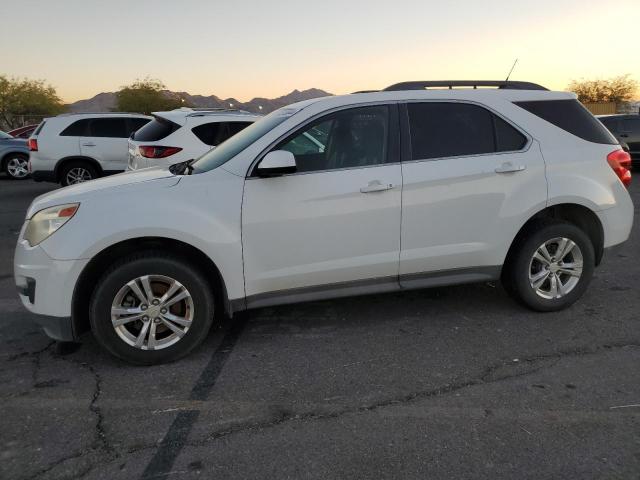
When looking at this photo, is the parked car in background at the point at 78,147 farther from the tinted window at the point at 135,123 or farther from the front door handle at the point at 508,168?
the front door handle at the point at 508,168

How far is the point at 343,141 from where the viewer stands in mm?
3865

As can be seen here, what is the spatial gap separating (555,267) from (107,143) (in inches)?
392

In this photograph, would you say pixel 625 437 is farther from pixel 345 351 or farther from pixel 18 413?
pixel 18 413

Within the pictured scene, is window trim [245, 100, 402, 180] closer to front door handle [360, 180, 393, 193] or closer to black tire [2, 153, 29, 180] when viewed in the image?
front door handle [360, 180, 393, 193]

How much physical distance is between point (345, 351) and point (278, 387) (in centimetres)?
66

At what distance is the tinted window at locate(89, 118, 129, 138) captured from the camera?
11.5m

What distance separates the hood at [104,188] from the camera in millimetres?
3490

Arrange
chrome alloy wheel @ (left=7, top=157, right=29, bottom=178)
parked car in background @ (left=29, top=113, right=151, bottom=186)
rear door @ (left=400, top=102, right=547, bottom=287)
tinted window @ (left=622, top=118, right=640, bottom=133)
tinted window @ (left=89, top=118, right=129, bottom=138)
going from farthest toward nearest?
1. chrome alloy wheel @ (left=7, top=157, right=29, bottom=178)
2. tinted window @ (left=622, top=118, right=640, bottom=133)
3. tinted window @ (left=89, top=118, right=129, bottom=138)
4. parked car in background @ (left=29, top=113, right=151, bottom=186)
5. rear door @ (left=400, top=102, right=547, bottom=287)

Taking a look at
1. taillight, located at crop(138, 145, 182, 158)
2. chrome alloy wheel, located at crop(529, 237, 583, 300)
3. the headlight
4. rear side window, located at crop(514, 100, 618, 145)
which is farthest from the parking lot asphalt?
taillight, located at crop(138, 145, 182, 158)

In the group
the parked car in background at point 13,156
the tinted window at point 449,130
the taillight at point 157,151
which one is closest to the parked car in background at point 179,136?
the taillight at point 157,151

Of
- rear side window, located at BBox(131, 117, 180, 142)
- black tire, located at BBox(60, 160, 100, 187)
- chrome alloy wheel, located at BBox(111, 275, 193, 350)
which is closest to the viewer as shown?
chrome alloy wheel, located at BBox(111, 275, 193, 350)

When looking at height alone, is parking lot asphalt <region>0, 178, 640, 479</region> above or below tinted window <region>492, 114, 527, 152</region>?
below

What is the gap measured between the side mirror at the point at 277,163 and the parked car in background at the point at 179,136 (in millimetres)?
4310

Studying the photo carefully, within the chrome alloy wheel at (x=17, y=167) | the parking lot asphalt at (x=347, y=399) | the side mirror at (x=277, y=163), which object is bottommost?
the parking lot asphalt at (x=347, y=399)
